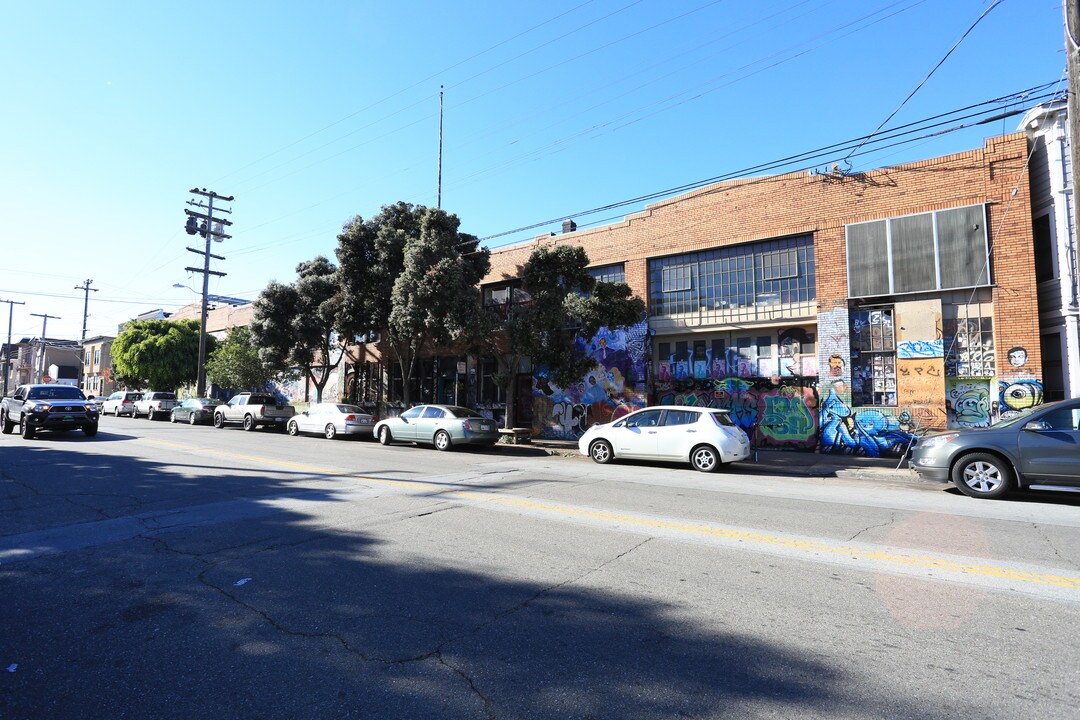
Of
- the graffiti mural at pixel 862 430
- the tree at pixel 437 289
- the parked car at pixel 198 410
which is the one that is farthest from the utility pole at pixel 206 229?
the graffiti mural at pixel 862 430

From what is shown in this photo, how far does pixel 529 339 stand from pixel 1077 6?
13158 mm

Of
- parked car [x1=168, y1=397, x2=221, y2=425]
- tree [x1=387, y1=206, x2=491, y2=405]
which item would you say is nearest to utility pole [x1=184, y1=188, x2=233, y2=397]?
parked car [x1=168, y1=397, x2=221, y2=425]

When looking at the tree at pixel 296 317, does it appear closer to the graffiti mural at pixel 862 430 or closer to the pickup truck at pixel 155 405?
the pickup truck at pixel 155 405

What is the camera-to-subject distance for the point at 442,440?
1730 cm

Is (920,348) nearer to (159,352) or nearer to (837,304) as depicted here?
(837,304)

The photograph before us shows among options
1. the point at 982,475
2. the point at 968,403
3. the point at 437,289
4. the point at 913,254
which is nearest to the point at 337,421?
the point at 437,289

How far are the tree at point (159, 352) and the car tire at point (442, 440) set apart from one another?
29338 millimetres

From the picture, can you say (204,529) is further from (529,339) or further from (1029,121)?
(1029,121)

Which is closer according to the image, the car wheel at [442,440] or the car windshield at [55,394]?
the car wheel at [442,440]

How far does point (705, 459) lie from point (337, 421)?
13.9 meters

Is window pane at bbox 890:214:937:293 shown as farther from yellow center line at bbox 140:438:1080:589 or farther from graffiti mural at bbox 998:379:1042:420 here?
yellow center line at bbox 140:438:1080:589

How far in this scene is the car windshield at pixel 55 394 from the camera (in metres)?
18.8

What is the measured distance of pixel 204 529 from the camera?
6.54 metres

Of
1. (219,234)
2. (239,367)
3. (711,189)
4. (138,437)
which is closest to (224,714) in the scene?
(711,189)
